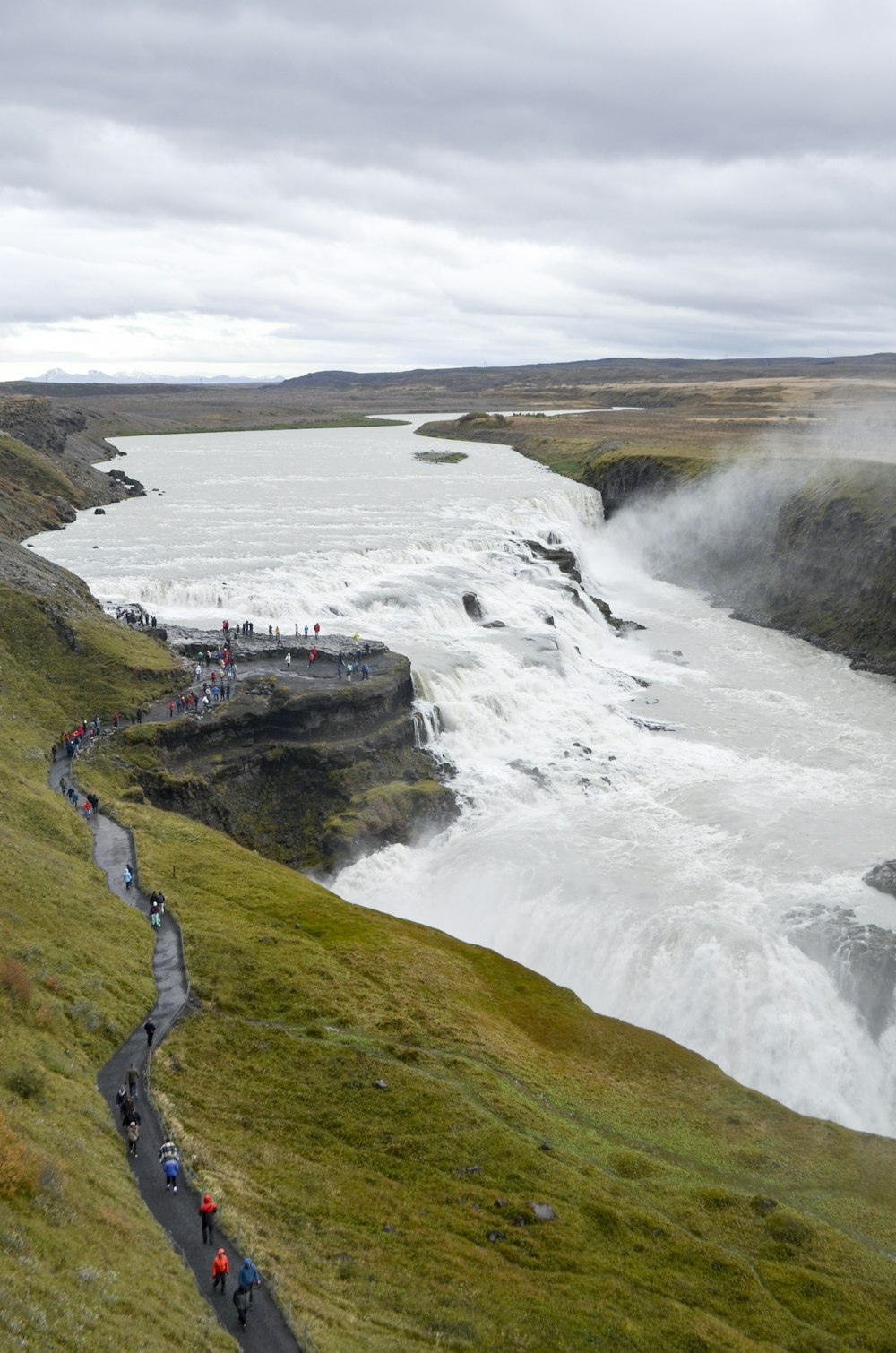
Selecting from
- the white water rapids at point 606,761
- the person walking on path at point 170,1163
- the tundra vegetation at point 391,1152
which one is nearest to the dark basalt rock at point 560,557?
the white water rapids at point 606,761

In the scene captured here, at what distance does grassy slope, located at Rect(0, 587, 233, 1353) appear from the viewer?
15570 millimetres

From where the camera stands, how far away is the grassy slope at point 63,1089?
15570mm

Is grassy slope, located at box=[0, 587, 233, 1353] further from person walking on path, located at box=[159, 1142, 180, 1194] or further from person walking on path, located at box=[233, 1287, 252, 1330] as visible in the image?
person walking on path, located at box=[159, 1142, 180, 1194]

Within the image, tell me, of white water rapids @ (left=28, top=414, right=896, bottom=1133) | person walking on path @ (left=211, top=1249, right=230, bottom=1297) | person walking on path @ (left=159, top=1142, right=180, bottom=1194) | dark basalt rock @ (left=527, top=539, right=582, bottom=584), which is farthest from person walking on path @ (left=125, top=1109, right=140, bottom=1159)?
dark basalt rock @ (left=527, top=539, right=582, bottom=584)

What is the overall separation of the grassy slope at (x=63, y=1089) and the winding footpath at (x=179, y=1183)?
1.54 feet

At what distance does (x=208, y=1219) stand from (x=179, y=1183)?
2.15m

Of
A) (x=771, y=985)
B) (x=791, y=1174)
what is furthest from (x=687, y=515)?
(x=791, y=1174)

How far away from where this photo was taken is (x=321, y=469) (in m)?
146

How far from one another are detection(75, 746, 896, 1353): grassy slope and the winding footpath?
58 cm

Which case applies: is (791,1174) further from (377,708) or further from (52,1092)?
(377,708)

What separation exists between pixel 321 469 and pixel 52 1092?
130404 millimetres

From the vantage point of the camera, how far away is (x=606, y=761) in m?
58.2

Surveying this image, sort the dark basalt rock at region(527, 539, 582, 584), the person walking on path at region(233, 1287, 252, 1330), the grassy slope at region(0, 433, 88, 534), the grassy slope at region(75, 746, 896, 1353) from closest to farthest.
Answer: the person walking on path at region(233, 1287, 252, 1330)
the grassy slope at region(75, 746, 896, 1353)
the grassy slope at region(0, 433, 88, 534)
the dark basalt rock at region(527, 539, 582, 584)

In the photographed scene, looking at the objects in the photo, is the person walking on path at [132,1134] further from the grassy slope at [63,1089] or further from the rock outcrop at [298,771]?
the rock outcrop at [298,771]
